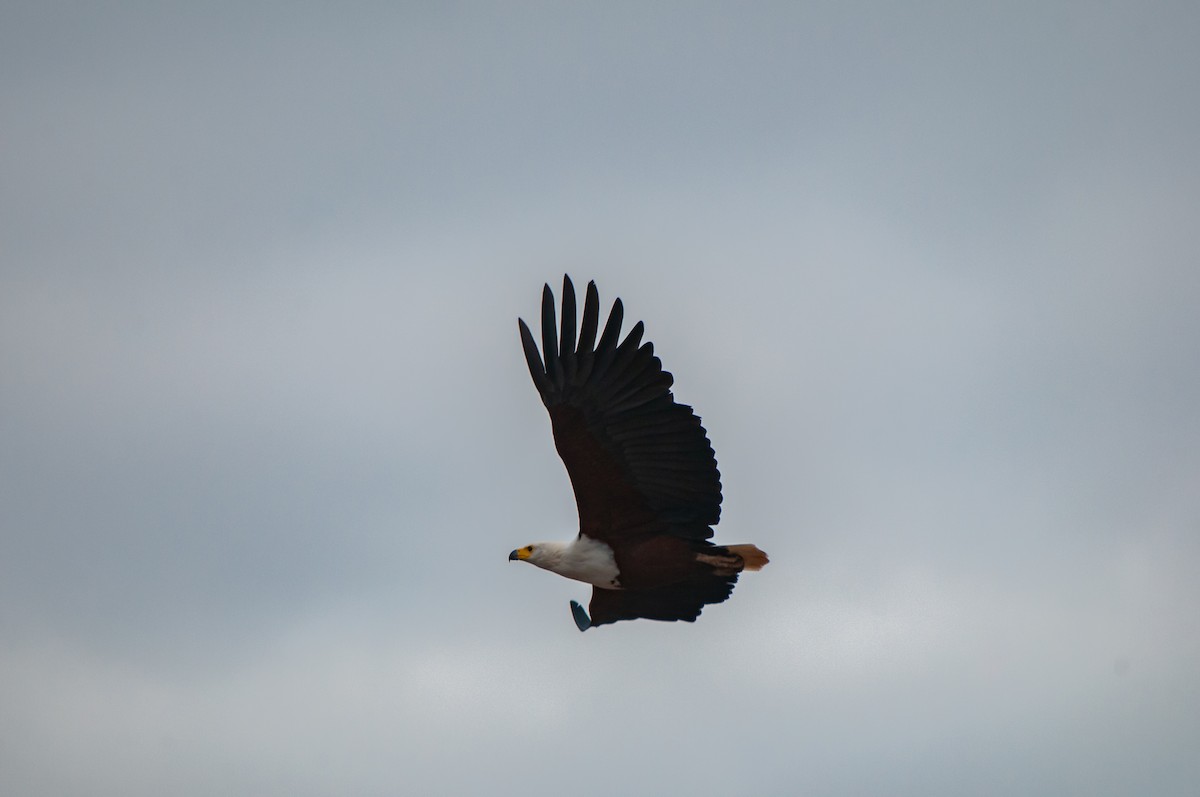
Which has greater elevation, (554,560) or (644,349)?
(644,349)

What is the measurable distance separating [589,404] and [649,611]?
135 inches

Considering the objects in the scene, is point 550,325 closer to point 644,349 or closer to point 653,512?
point 644,349

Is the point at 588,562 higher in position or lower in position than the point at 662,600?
higher

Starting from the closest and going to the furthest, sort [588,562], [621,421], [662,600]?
[621,421], [588,562], [662,600]

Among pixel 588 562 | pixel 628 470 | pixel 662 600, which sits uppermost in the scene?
pixel 628 470

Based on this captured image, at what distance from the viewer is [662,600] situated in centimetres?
2062

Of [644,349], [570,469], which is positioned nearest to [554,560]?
[570,469]

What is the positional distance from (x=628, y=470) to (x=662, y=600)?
7.56 ft

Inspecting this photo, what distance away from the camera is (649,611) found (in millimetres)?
20719

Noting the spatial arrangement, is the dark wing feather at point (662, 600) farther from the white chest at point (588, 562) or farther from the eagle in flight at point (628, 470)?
the white chest at point (588, 562)

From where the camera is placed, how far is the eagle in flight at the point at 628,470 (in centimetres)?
1877

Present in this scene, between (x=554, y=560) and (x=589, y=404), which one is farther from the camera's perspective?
(x=554, y=560)

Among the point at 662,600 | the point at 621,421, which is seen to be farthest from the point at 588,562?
the point at 621,421

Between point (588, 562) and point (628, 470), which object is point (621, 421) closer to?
point (628, 470)
